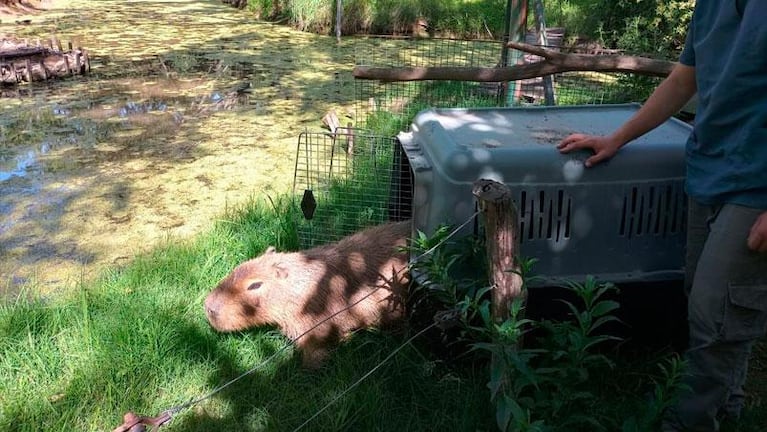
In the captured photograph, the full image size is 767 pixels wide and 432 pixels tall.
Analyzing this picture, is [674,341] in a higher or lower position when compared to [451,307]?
A: lower

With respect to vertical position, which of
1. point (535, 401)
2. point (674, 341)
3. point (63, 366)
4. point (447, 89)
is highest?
point (447, 89)

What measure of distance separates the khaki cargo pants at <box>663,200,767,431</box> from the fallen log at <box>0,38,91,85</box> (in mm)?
7484

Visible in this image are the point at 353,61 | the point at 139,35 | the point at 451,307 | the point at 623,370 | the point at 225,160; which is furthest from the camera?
the point at 139,35

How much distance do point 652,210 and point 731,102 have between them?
1.88 feet

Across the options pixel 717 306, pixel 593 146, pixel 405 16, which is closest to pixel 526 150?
pixel 593 146

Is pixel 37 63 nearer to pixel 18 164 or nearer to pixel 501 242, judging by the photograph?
pixel 18 164

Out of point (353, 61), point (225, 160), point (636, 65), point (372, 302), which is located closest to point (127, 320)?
point (372, 302)

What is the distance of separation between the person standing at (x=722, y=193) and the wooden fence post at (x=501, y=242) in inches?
19.6

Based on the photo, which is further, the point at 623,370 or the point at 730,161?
the point at 623,370

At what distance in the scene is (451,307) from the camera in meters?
2.03

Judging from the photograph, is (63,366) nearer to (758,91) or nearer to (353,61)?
(758,91)

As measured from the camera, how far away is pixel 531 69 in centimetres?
261

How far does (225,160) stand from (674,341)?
12.2 ft

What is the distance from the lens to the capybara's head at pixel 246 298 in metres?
2.59
